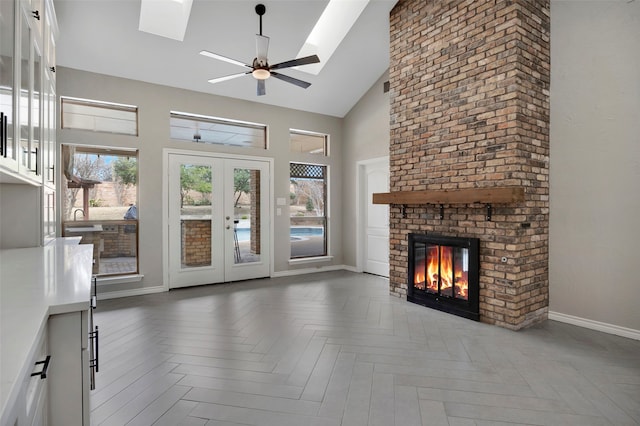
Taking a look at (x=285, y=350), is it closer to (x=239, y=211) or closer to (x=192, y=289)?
(x=192, y=289)

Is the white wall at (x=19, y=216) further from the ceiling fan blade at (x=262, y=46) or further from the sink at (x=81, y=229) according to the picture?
the ceiling fan blade at (x=262, y=46)

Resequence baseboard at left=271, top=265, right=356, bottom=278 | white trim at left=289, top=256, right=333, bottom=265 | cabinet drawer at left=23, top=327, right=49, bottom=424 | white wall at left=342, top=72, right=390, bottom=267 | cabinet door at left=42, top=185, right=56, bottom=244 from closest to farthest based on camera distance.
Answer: cabinet drawer at left=23, top=327, right=49, bottom=424 → cabinet door at left=42, top=185, right=56, bottom=244 → white wall at left=342, top=72, right=390, bottom=267 → baseboard at left=271, top=265, right=356, bottom=278 → white trim at left=289, top=256, right=333, bottom=265

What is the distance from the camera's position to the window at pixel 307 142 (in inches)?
260

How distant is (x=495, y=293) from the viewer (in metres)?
3.74

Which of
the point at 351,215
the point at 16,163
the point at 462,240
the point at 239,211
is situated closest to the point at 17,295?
the point at 16,163

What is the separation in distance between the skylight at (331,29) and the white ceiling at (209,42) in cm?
10

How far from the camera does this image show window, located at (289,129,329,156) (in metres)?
6.61

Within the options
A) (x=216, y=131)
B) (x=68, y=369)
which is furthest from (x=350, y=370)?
(x=216, y=131)

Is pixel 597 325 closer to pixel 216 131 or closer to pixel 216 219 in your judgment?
pixel 216 219

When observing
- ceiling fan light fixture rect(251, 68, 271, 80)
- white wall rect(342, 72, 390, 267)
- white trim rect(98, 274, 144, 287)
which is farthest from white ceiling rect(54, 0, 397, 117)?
white trim rect(98, 274, 144, 287)

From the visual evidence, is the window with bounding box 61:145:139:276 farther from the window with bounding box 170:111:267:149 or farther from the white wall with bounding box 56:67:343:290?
the window with bounding box 170:111:267:149

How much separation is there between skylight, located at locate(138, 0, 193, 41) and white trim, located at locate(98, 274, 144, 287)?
327 centimetres

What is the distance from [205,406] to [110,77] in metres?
4.55

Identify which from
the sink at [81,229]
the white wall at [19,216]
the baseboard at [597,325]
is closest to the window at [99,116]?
the sink at [81,229]
